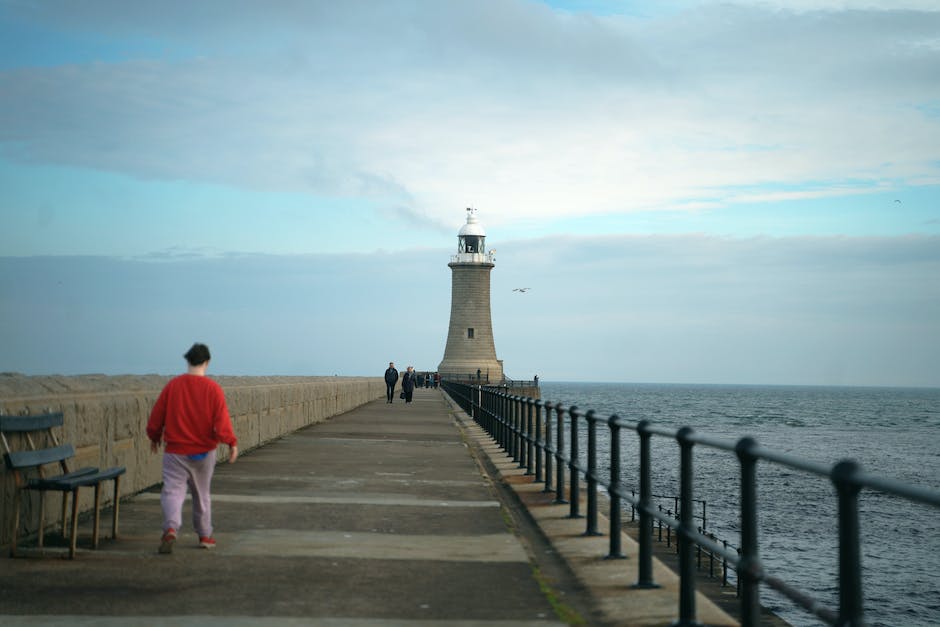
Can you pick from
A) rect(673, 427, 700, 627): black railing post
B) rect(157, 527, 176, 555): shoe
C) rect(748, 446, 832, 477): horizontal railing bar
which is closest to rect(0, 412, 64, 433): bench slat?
rect(157, 527, 176, 555): shoe

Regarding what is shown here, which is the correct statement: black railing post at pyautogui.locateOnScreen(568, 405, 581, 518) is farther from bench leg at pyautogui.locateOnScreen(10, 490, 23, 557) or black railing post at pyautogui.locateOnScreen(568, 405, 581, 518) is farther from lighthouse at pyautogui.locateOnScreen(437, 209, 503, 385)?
→ lighthouse at pyautogui.locateOnScreen(437, 209, 503, 385)

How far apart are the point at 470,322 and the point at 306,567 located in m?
80.6

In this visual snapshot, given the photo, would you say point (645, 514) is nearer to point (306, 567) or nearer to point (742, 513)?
point (742, 513)

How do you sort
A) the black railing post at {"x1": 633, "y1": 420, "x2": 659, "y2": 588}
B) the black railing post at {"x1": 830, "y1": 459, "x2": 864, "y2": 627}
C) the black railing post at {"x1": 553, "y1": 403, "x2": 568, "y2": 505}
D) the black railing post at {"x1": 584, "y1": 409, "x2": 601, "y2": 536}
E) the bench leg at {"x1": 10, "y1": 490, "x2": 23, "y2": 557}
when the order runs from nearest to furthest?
the black railing post at {"x1": 830, "y1": 459, "x2": 864, "y2": 627}, the black railing post at {"x1": 633, "y1": 420, "x2": 659, "y2": 588}, the bench leg at {"x1": 10, "y1": 490, "x2": 23, "y2": 557}, the black railing post at {"x1": 584, "y1": 409, "x2": 601, "y2": 536}, the black railing post at {"x1": 553, "y1": 403, "x2": 568, "y2": 505}

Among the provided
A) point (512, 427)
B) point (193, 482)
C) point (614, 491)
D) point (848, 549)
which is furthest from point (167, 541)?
point (512, 427)

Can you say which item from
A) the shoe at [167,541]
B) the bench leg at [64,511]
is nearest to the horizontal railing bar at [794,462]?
the shoe at [167,541]

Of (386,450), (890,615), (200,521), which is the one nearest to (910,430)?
(890,615)

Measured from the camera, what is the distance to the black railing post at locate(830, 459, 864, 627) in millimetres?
3633

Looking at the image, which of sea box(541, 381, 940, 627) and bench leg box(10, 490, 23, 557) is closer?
bench leg box(10, 490, 23, 557)

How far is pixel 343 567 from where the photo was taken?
24.6ft

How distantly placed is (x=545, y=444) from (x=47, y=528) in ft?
16.9

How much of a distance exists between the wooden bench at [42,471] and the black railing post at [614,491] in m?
3.56

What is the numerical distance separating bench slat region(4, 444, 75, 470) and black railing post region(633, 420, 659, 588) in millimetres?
4144

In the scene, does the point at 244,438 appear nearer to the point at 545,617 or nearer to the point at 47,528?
the point at 47,528
